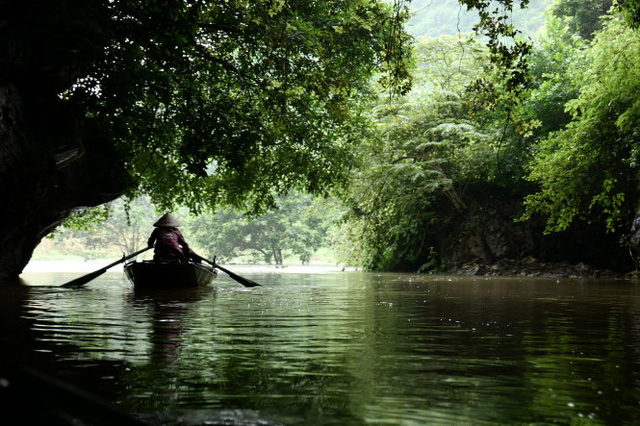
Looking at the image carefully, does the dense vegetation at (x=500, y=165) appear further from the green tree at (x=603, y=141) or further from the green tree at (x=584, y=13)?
the green tree at (x=584, y=13)

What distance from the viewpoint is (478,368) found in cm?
337

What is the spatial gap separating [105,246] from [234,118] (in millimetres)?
58233

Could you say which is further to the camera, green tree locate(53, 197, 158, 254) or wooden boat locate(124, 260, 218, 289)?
green tree locate(53, 197, 158, 254)

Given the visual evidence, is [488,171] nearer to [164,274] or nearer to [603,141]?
[603,141]

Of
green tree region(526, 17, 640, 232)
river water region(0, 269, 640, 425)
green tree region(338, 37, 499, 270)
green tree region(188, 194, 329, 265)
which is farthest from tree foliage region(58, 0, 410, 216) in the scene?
green tree region(188, 194, 329, 265)

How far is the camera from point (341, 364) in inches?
137

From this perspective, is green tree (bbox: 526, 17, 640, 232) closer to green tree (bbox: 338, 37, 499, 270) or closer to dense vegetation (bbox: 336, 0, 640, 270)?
dense vegetation (bbox: 336, 0, 640, 270)

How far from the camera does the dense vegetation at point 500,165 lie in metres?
15.6

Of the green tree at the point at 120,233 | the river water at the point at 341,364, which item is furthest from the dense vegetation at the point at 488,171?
the green tree at the point at 120,233

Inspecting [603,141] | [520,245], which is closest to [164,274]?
[603,141]

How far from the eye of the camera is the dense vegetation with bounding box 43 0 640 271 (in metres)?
15.6

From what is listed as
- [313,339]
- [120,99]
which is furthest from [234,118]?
[313,339]

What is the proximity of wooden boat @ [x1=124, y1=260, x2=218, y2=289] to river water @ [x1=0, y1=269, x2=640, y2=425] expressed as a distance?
4.70 metres

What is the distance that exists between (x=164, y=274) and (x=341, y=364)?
29.6 ft
